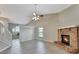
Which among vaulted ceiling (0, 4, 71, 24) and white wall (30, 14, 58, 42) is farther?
white wall (30, 14, 58, 42)

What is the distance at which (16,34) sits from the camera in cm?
227

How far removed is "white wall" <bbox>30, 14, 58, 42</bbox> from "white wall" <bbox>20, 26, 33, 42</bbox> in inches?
6.8

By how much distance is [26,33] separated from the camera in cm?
244

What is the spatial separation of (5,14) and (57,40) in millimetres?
1333

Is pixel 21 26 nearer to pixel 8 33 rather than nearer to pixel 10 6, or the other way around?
pixel 8 33

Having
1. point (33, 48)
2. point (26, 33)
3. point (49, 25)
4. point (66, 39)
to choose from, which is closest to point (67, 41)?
point (66, 39)

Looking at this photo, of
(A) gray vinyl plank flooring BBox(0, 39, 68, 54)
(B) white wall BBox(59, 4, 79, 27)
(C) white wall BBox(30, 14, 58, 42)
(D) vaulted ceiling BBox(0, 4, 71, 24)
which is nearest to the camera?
(D) vaulted ceiling BBox(0, 4, 71, 24)

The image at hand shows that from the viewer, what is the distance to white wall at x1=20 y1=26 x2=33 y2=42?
236cm

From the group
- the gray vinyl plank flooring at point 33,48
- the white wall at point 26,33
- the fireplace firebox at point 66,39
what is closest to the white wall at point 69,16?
the fireplace firebox at point 66,39

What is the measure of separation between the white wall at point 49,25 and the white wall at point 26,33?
6.8 inches

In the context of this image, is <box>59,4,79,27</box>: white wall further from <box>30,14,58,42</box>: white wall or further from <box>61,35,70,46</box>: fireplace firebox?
<box>61,35,70,46</box>: fireplace firebox

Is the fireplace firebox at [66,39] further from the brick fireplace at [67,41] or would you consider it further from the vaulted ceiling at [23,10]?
the vaulted ceiling at [23,10]

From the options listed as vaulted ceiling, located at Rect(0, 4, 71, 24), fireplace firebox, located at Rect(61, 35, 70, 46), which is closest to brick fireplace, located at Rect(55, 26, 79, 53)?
fireplace firebox, located at Rect(61, 35, 70, 46)
